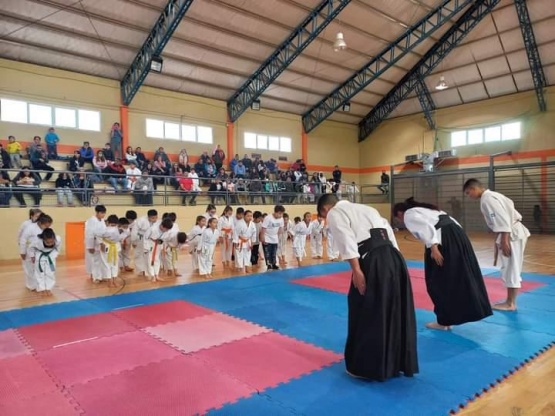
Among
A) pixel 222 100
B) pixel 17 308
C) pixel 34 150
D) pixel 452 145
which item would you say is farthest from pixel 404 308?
pixel 452 145

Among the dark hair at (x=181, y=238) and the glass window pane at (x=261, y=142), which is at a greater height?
the glass window pane at (x=261, y=142)

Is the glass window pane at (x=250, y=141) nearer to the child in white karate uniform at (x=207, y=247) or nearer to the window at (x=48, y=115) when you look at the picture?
the window at (x=48, y=115)

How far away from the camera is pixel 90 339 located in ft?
14.8

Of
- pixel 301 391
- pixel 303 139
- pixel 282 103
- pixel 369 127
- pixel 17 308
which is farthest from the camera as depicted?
pixel 369 127

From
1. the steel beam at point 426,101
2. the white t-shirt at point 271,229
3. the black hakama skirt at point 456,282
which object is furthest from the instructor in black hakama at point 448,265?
the steel beam at point 426,101

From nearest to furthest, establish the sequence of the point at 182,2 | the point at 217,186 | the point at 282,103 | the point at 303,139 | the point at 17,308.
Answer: the point at 17,308
the point at 182,2
the point at 217,186
the point at 282,103
the point at 303,139

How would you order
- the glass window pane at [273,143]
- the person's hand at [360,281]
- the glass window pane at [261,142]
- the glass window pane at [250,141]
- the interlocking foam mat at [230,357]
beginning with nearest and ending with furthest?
the interlocking foam mat at [230,357]
the person's hand at [360,281]
the glass window pane at [250,141]
the glass window pane at [261,142]
the glass window pane at [273,143]

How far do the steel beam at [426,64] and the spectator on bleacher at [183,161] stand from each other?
1198cm

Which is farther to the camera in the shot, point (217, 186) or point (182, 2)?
point (217, 186)

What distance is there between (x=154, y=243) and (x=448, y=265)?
18.2ft

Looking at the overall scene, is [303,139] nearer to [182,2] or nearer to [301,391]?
[182,2]

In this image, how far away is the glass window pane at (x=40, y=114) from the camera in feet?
44.9

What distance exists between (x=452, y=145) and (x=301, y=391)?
21.1 metres

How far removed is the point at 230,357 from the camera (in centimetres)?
392
